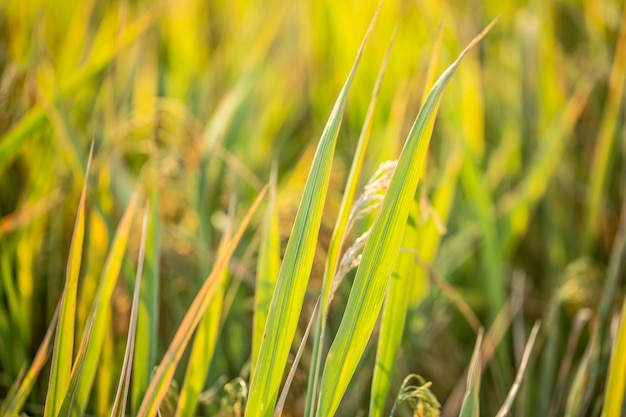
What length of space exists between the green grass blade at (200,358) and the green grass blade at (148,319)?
0.15 ft

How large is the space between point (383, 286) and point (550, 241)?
68 centimetres

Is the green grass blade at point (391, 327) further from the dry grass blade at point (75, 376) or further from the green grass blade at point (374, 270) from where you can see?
the dry grass blade at point (75, 376)

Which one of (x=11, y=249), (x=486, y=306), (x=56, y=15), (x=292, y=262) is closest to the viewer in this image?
(x=292, y=262)

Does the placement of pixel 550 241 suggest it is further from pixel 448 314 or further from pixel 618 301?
pixel 448 314

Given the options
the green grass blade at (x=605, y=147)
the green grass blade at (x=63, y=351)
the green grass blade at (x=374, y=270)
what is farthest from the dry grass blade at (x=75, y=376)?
the green grass blade at (x=605, y=147)

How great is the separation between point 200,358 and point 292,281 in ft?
0.73

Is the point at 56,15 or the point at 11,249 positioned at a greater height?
the point at 56,15

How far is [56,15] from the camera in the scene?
150cm

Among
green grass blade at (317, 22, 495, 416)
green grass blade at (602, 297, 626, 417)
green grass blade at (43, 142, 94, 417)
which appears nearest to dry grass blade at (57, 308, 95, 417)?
green grass blade at (43, 142, 94, 417)

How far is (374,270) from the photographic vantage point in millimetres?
578

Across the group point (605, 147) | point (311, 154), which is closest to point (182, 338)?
point (311, 154)

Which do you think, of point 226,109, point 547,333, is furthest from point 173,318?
point 547,333

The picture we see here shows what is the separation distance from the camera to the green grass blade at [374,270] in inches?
22.5

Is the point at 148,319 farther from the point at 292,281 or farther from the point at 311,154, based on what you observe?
the point at 311,154
